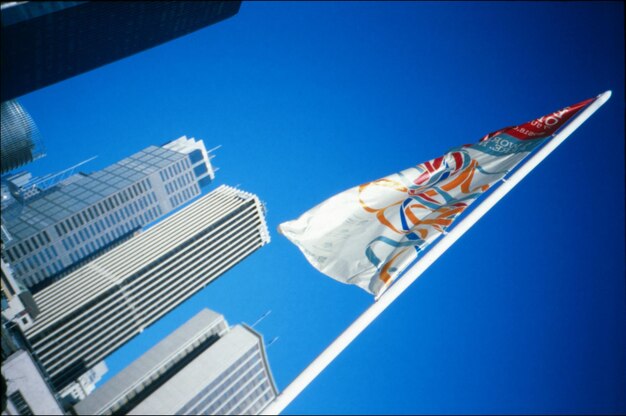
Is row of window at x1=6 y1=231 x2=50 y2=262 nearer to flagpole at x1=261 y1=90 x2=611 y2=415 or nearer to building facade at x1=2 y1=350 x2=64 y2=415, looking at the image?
building facade at x1=2 y1=350 x2=64 y2=415

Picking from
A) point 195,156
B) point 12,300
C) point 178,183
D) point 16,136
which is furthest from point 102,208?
point 12,300

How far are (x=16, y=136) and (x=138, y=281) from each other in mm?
66449

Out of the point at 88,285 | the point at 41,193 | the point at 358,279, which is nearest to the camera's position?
the point at 358,279

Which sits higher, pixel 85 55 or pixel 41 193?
pixel 85 55

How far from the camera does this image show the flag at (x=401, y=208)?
8914 millimetres

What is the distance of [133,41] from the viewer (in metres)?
102

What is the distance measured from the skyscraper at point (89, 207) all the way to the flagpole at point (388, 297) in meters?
125

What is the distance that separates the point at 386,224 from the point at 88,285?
5237 inches

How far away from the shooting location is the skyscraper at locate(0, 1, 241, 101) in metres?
71.4

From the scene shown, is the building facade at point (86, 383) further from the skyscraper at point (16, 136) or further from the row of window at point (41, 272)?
the skyscraper at point (16, 136)

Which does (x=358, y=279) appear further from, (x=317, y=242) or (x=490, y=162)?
(x=490, y=162)

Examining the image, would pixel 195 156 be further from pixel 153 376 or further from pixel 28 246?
pixel 153 376

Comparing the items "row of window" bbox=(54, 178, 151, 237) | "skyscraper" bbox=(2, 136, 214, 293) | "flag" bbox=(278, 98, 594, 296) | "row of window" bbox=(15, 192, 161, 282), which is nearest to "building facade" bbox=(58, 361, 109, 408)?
"skyscraper" bbox=(2, 136, 214, 293)

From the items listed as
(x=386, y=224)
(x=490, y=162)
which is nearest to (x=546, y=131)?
(x=490, y=162)
